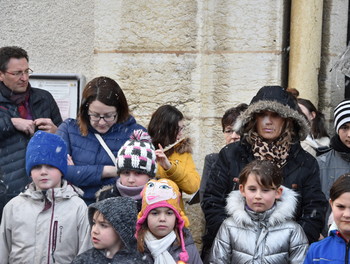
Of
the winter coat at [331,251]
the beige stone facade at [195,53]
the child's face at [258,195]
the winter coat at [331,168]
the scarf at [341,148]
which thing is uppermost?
the beige stone facade at [195,53]

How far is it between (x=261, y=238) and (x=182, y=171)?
3.60ft

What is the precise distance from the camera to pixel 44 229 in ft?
17.3

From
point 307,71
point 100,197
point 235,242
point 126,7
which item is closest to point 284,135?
point 235,242

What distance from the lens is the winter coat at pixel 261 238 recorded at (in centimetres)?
507

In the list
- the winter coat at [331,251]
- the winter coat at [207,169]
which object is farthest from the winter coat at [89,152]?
the winter coat at [331,251]

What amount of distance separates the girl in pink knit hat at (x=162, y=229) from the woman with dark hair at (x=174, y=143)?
0.87 m

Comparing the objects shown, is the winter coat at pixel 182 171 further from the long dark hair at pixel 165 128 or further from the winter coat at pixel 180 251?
the winter coat at pixel 180 251

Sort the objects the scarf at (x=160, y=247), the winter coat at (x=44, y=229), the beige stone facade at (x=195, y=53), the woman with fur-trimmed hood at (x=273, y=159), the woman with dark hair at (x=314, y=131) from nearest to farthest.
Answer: the scarf at (x=160, y=247), the winter coat at (x=44, y=229), the woman with fur-trimmed hood at (x=273, y=159), the woman with dark hair at (x=314, y=131), the beige stone facade at (x=195, y=53)

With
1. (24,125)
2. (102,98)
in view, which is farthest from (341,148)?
(24,125)

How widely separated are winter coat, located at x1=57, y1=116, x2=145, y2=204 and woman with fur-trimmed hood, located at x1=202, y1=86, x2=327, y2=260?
0.73m

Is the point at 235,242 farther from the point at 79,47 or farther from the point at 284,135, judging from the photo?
the point at 79,47

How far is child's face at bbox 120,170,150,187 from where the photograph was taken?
5.47m

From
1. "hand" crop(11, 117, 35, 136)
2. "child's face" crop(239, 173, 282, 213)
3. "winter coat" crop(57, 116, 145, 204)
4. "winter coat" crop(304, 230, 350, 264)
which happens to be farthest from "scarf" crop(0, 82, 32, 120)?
"winter coat" crop(304, 230, 350, 264)

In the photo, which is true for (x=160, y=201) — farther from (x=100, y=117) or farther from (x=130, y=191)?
(x=100, y=117)
